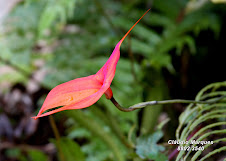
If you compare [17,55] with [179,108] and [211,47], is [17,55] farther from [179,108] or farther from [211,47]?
[211,47]

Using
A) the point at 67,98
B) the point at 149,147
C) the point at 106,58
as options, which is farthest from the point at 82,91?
the point at 106,58

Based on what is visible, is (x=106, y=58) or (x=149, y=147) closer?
(x=149, y=147)

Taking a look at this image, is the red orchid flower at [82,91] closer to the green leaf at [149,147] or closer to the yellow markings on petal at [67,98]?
the yellow markings on petal at [67,98]

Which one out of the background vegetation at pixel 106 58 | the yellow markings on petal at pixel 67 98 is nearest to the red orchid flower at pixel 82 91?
the yellow markings on petal at pixel 67 98

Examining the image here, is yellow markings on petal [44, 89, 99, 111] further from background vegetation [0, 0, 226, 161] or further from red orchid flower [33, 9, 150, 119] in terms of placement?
background vegetation [0, 0, 226, 161]

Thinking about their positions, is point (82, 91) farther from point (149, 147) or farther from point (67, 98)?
point (149, 147)

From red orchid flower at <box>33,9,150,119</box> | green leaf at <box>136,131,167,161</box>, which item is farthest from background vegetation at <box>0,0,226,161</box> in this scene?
red orchid flower at <box>33,9,150,119</box>
